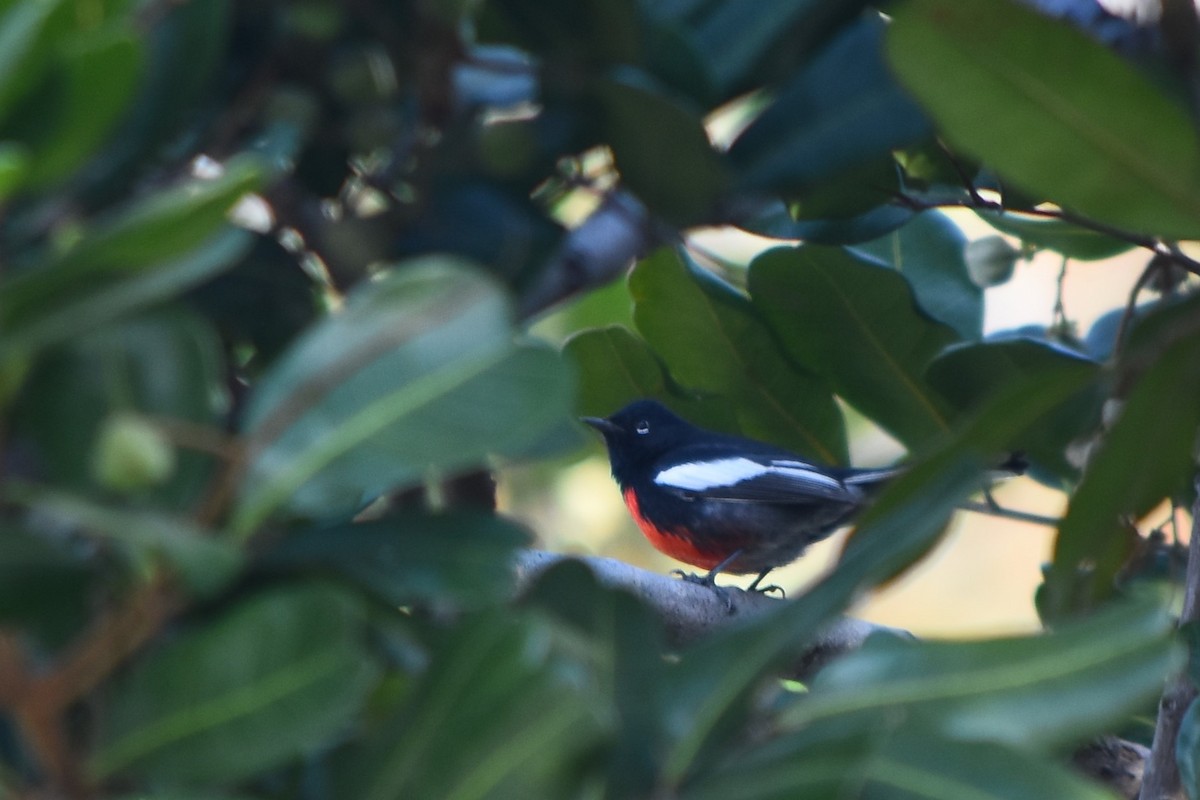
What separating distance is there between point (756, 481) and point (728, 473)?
17cm

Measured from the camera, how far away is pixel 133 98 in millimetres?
825

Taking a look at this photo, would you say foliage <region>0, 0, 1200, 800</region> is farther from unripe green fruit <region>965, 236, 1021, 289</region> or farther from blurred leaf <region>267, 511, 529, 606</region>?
unripe green fruit <region>965, 236, 1021, 289</region>

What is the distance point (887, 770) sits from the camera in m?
0.77

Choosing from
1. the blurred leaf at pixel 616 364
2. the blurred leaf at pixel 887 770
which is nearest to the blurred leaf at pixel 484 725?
the blurred leaf at pixel 887 770

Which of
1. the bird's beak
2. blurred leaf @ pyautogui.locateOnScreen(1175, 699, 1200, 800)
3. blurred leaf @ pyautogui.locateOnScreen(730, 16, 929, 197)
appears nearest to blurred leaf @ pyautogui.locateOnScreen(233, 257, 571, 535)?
blurred leaf @ pyautogui.locateOnScreen(730, 16, 929, 197)

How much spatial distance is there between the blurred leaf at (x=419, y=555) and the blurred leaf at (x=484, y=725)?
0.14 ft

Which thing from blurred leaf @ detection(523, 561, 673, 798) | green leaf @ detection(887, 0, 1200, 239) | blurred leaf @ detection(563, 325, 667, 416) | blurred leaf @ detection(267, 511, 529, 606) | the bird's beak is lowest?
the bird's beak

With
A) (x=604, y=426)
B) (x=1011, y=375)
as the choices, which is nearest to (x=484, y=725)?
(x=1011, y=375)

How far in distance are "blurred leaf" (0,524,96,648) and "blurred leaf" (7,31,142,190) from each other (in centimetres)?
21

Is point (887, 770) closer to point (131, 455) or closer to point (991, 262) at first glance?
point (131, 455)

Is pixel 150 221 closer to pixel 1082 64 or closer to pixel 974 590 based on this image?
pixel 1082 64

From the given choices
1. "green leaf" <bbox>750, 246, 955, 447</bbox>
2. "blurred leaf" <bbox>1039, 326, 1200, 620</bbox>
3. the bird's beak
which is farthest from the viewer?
the bird's beak

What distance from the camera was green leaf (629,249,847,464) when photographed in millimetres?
2146

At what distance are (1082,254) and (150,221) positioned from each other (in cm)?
202
